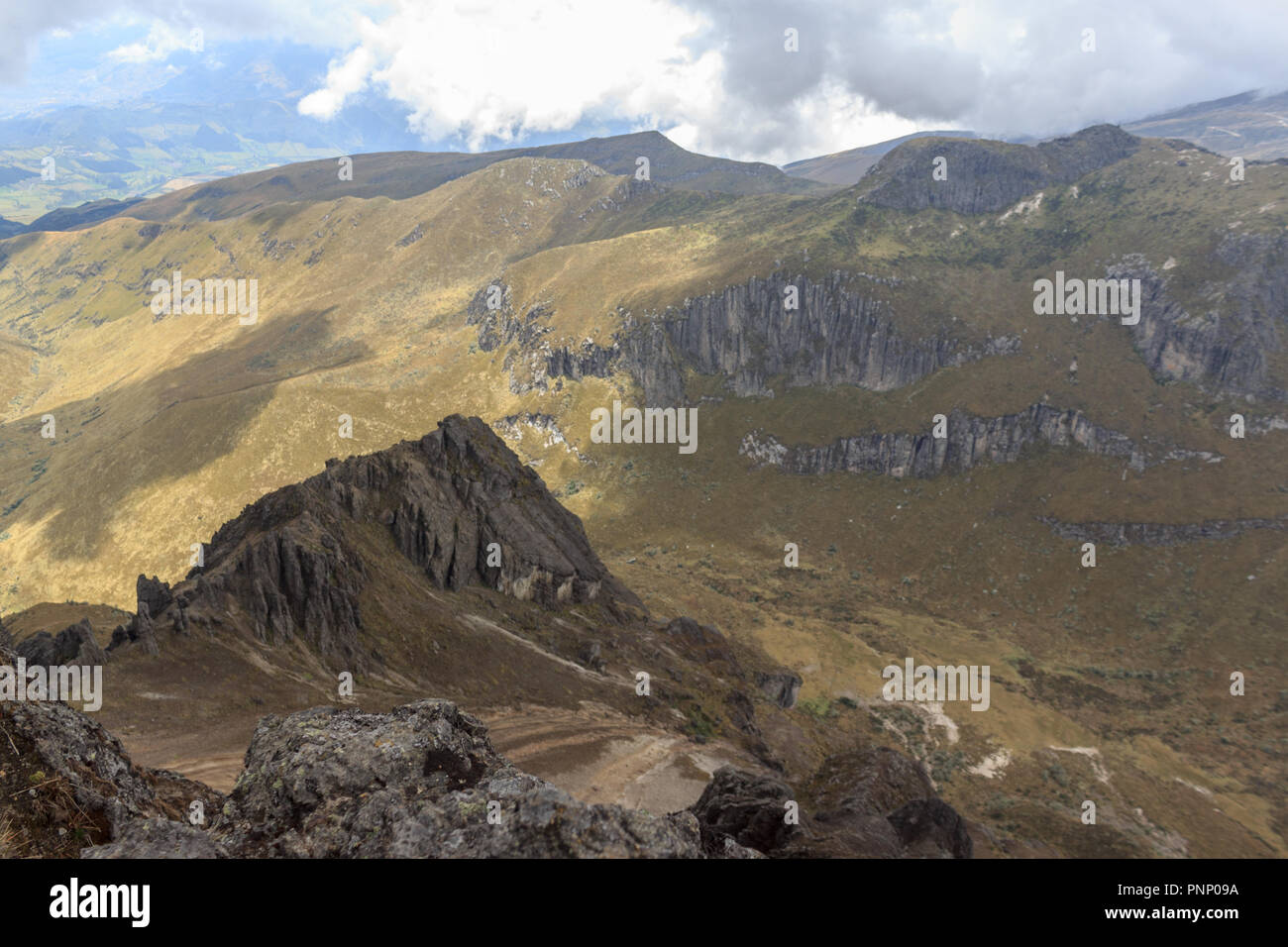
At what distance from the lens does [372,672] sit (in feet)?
110

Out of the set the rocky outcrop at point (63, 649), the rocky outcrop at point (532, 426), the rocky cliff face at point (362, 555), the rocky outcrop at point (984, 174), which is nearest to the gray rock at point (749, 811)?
the rocky cliff face at point (362, 555)

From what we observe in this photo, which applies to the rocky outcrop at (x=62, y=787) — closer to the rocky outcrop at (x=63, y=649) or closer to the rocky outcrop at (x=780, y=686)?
the rocky outcrop at (x=63, y=649)

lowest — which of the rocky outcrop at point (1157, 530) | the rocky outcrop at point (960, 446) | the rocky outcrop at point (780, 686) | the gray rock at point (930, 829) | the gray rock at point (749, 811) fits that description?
the rocky outcrop at point (780, 686)

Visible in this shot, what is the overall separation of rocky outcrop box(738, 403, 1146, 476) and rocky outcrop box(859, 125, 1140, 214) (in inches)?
3077

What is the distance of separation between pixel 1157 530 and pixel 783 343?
234 feet

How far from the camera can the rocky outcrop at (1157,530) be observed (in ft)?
274

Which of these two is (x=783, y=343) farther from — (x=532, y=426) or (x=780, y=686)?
(x=780, y=686)

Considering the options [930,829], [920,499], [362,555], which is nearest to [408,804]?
[930,829]

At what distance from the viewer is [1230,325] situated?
103 meters

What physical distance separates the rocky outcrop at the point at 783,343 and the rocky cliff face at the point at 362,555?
8080 cm

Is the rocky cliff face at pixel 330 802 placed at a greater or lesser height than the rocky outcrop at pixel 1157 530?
greater
